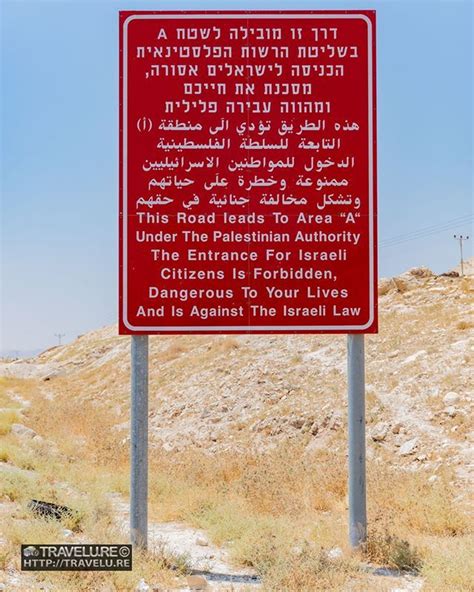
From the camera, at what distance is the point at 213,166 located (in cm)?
604

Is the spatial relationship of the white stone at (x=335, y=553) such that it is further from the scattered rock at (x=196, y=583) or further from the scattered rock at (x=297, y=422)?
the scattered rock at (x=297, y=422)

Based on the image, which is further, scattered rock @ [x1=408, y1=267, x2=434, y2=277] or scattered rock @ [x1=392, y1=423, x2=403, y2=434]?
scattered rock @ [x1=408, y1=267, x2=434, y2=277]

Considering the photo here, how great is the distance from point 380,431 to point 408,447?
0.89 m

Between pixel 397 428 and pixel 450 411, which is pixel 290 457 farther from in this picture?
pixel 450 411

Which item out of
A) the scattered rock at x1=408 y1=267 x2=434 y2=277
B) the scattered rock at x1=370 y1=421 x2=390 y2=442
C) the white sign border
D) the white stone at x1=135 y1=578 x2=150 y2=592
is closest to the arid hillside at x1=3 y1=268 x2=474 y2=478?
the scattered rock at x1=370 y1=421 x2=390 y2=442

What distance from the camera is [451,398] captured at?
11016 millimetres

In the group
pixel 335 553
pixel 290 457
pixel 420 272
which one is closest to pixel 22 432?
pixel 290 457

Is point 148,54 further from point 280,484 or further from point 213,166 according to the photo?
point 280,484

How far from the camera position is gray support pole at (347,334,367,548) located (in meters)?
5.88

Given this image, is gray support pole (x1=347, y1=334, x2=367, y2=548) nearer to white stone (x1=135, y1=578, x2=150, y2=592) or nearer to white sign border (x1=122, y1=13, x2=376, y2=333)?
white sign border (x1=122, y1=13, x2=376, y2=333)

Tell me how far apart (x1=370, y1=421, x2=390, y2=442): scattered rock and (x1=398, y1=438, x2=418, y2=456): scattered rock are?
560mm

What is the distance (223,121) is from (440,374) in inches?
328

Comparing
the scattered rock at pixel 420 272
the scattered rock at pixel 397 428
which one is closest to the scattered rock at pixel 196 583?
the scattered rock at pixel 397 428

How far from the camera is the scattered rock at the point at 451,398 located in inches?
432
